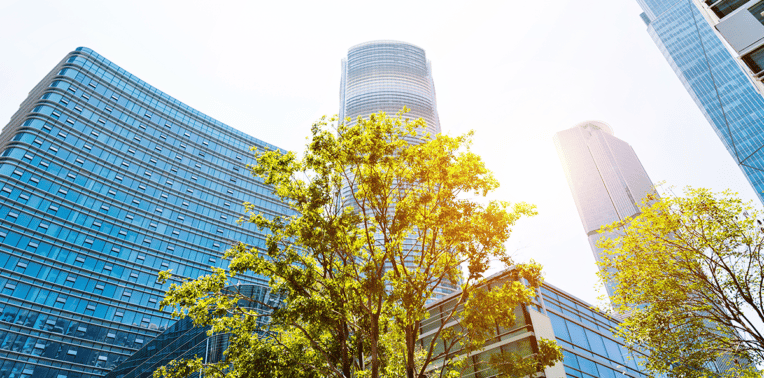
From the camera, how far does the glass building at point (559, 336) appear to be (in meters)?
19.2

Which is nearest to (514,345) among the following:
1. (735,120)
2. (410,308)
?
(410,308)

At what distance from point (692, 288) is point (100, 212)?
72.7 m

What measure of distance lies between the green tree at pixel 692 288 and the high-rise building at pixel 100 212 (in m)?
64.0

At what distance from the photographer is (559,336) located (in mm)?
20703

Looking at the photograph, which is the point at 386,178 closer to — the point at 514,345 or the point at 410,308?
the point at 410,308

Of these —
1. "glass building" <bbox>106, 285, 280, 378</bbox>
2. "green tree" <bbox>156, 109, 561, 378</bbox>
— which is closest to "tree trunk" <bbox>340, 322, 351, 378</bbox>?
"green tree" <bbox>156, 109, 561, 378</bbox>

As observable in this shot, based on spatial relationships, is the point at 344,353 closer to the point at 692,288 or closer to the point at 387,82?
the point at 692,288

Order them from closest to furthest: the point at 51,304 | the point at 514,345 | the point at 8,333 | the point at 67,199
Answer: the point at 514,345 → the point at 8,333 → the point at 51,304 → the point at 67,199

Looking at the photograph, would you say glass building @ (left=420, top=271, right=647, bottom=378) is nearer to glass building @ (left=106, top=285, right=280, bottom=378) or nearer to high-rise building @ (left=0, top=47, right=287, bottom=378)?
glass building @ (left=106, top=285, right=280, bottom=378)

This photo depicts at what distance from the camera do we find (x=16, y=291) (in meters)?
49.2

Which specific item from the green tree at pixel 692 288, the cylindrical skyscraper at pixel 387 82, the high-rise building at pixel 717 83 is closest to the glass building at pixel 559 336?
the green tree at pixel 692 288

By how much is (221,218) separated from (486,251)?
7164cm

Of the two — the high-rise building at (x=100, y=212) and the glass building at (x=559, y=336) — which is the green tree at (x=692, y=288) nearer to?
the glass building at (x=559, y=336)

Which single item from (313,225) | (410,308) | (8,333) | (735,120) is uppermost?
(735,120)
